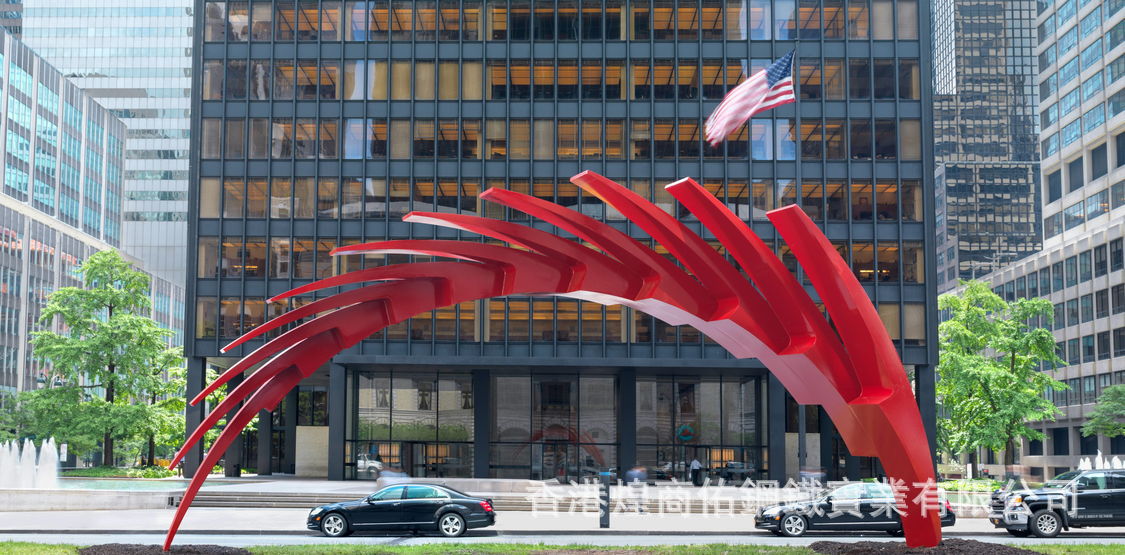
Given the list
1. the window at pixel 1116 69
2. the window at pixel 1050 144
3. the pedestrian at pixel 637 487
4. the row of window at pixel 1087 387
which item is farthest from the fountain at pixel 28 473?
the window at pixel 1050 144

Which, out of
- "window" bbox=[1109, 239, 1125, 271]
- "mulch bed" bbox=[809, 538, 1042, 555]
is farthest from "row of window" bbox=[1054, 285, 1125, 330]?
"mulch bed" bbox=[809, 538, 1042, 555]

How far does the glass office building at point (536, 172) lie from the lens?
159ft

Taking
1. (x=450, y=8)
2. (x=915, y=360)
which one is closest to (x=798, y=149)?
(x=915, y=360)

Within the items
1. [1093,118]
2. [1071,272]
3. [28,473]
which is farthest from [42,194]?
[1093,118]

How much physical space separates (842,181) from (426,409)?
22.1m

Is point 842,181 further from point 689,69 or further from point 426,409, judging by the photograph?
Result: point 426,409

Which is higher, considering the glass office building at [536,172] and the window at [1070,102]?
the window at [1070,102]

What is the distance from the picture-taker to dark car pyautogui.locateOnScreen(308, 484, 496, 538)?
81.8 feet

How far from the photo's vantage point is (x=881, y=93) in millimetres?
49031

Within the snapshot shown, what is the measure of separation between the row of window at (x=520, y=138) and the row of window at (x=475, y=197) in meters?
1.27

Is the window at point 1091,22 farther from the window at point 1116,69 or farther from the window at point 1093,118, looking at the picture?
the window at point 1093,118

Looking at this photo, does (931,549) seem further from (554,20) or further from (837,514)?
(554,20)

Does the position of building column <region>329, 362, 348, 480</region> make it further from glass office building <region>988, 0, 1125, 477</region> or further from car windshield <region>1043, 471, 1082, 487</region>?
glass office building <region>988, 0, 1125, 477</region>

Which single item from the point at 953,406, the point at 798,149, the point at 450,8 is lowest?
the point at 953,406
